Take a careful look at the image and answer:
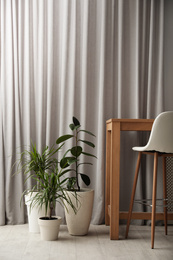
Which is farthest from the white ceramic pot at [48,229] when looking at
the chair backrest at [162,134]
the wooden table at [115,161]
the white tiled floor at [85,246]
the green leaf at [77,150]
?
the chair backrest at [162,134]

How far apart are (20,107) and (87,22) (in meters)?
0.94

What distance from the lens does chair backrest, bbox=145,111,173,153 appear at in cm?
244

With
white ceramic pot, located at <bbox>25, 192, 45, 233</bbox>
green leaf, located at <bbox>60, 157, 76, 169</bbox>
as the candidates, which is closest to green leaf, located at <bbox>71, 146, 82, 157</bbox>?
green leaf, located at <bbox>60, 157, 76, 169</bbox>

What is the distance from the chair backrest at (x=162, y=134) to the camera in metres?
2.44

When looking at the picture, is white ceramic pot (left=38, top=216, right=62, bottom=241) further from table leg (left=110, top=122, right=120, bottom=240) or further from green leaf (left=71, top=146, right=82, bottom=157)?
green leaf (left=71, top=146, right=82, bottom=157)

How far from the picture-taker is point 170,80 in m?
3.29

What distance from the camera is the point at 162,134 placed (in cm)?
246

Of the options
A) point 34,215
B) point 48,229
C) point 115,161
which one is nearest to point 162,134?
point 115,161

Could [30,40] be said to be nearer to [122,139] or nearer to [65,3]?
[65,3]

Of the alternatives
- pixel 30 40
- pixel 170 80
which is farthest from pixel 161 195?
pixel 30 40

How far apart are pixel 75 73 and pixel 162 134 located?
1.08 metres

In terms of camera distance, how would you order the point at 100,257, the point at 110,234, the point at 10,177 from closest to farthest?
the point at 100,257
the point at 110,234
the point at 10,177

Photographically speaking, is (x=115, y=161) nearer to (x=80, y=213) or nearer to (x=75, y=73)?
Answer: (x=80, y=213)

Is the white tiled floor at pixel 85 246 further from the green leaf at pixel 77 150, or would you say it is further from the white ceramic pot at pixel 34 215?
the green leaf at pixel 77 150
